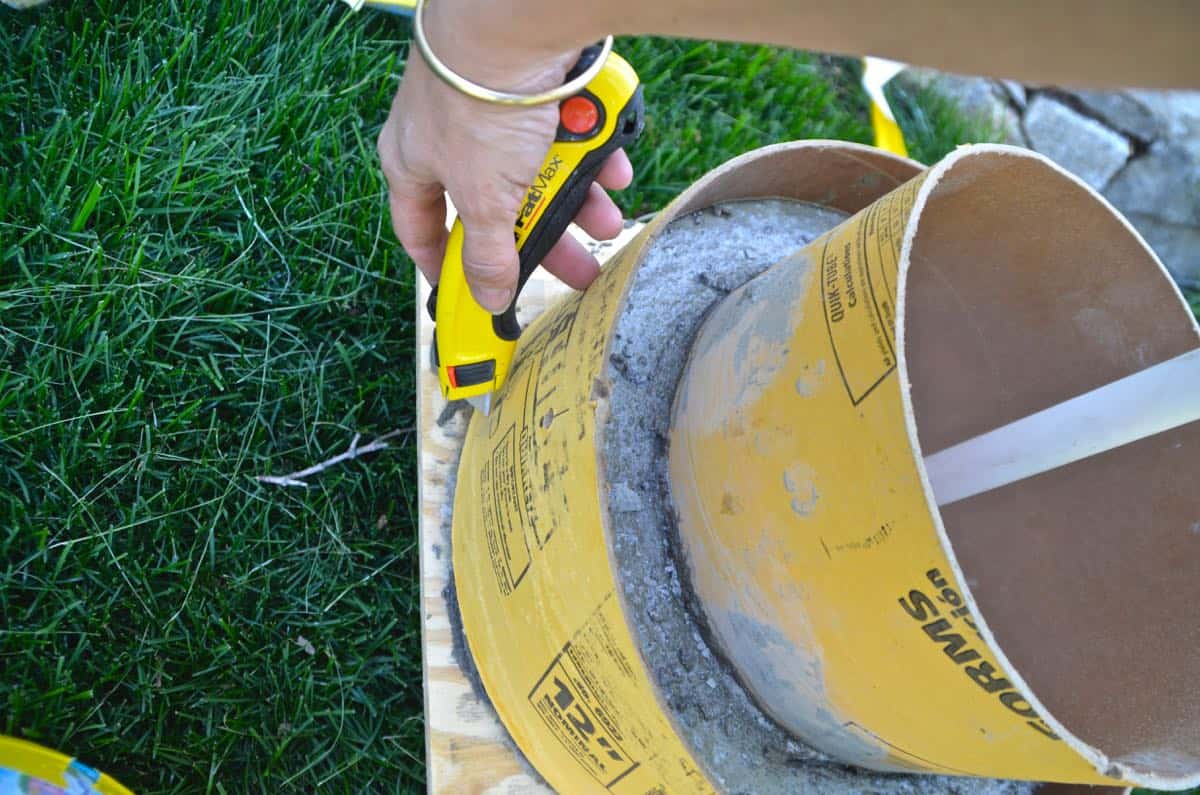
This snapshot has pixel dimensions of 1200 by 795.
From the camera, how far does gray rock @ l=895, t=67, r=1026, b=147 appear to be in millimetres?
2533

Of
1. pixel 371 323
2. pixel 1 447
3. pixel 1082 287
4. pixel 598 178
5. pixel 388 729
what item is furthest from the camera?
pixel 371 323

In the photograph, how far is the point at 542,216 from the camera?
1035mm

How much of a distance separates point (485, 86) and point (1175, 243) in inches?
97.8

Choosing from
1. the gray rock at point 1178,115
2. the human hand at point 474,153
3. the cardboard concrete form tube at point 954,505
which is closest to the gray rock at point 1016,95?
the gray rock at point 1178,115

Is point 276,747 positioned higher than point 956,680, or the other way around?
point 956,680

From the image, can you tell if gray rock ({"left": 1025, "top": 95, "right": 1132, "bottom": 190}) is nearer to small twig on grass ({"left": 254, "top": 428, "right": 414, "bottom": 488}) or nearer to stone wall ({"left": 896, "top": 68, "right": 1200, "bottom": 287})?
stone wall ({"left": 896, "top": 68, "right": 1200, "bottom": 287})

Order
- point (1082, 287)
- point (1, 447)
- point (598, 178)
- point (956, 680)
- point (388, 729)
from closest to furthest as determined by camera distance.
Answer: point (956, 680)
point (1082, 287)
point (598, 178)
point (1, 447)
point (388, 729)

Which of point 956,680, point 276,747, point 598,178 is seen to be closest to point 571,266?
point 598,178

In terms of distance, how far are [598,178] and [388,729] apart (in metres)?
0.95

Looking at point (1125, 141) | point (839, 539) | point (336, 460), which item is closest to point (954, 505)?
point (839, 539)

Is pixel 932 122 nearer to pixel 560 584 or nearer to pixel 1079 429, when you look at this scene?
pixel 1079 429

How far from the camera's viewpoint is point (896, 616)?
700 millimetres

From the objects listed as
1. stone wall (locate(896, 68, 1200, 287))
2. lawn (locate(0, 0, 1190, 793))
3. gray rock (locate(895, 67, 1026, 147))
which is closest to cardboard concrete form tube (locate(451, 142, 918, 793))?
lawn (locate(0, 0, 1190, 793))

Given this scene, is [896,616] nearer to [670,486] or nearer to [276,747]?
[670,486]
